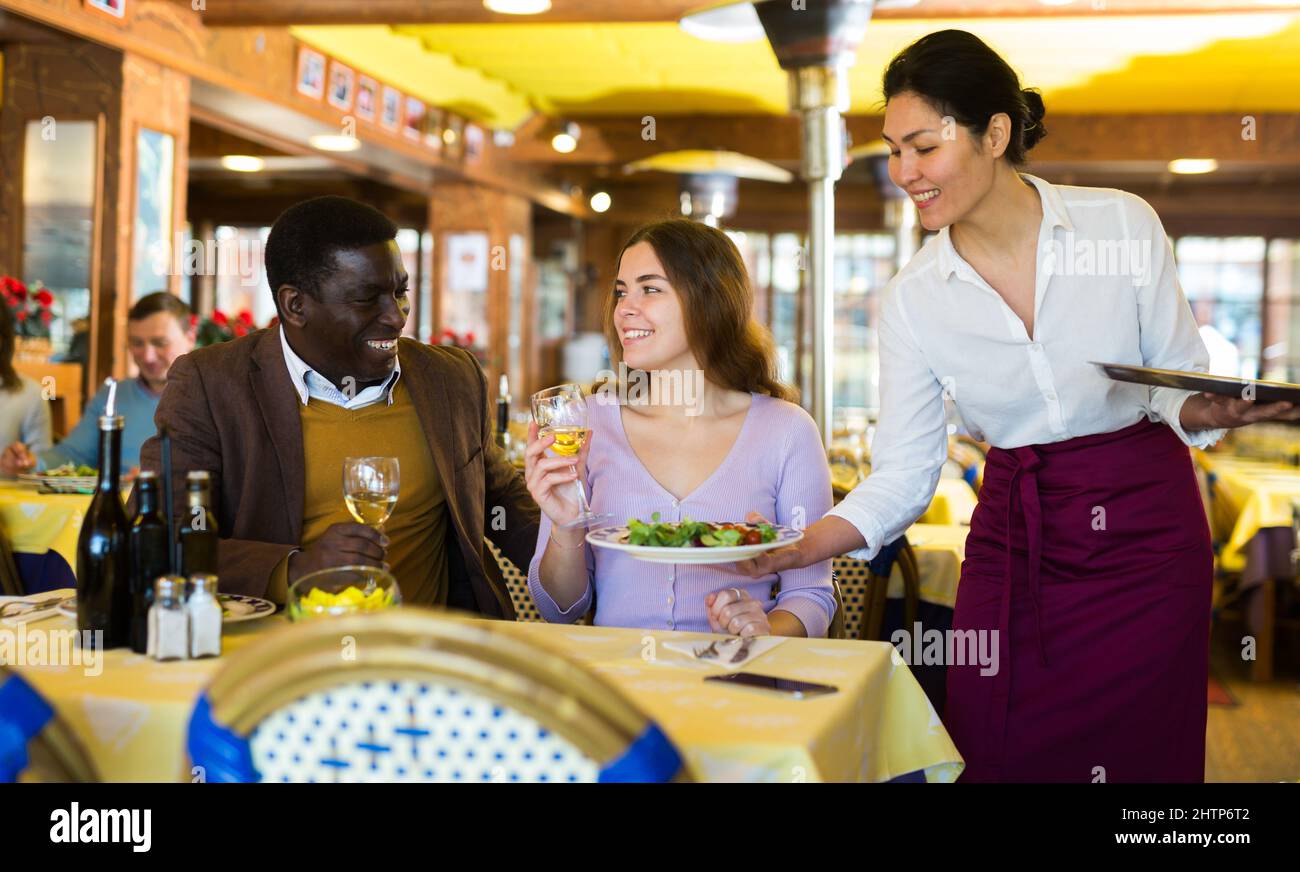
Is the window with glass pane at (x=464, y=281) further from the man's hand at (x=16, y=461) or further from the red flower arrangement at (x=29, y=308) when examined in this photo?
the man's hand at (x=16, y=461)

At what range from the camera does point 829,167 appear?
386 centimetres

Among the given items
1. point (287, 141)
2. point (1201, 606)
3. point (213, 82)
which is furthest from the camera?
point (287, 141)

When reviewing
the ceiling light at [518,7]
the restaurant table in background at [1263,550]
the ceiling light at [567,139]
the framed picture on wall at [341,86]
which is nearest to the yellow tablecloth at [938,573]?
the restaurant table in background at [1263,550]

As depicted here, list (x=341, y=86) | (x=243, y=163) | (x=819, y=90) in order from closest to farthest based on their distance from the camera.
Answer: (x=819, y=90), (x=341, y=86), (x=243, y=163)

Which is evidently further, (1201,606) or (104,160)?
(104,160)

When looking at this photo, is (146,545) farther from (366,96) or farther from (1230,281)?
(1230,281)

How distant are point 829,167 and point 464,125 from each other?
6746mm

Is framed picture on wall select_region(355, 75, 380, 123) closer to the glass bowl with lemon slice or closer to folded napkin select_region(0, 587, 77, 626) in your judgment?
folded napkin select_region(0, 587, 77, 626)

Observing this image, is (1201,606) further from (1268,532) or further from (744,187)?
(744,187)

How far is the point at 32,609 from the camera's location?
71.2 inches

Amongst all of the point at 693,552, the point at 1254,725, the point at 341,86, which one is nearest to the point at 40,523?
the point at 693,552

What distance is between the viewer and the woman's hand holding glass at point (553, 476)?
196 centimetres

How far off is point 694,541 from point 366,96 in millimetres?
7331
